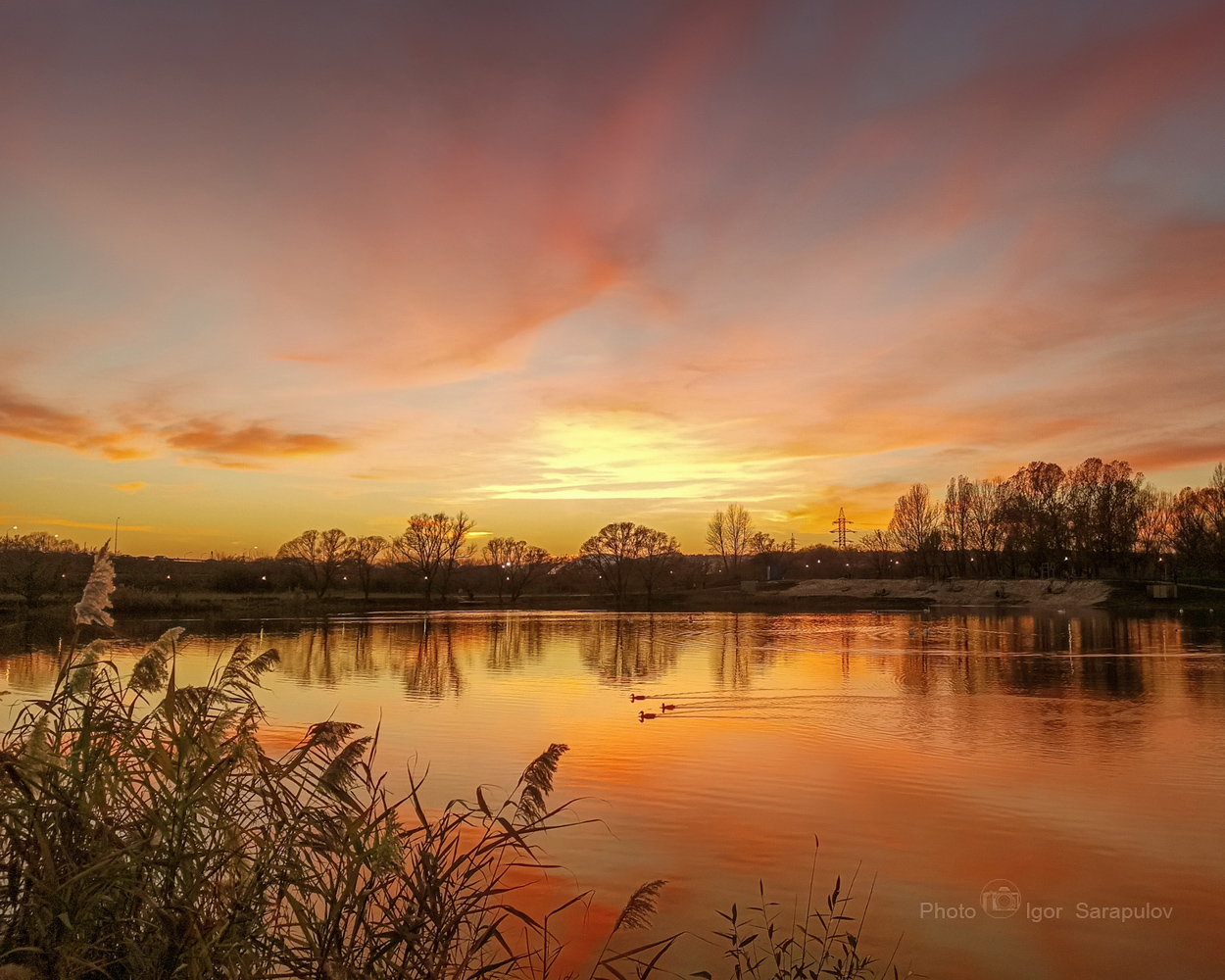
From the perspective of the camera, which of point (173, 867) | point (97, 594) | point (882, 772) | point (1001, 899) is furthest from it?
point (882, 772)

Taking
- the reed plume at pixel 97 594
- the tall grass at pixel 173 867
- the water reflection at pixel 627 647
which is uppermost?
the reed plume at pixel 97 594

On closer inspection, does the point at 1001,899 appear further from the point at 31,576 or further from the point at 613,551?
the point at 613,551

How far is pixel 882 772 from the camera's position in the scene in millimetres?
16250

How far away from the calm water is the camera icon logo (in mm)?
105

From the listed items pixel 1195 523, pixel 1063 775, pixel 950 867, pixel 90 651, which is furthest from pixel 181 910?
pixel 1195 523

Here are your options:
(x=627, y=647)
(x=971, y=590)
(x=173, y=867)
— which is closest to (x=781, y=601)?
(x=971, y=590)

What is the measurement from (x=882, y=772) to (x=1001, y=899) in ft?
21.3

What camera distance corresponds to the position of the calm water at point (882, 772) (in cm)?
937

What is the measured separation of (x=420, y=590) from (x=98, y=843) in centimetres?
12628

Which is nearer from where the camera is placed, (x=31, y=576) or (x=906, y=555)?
(x=31, y=576)

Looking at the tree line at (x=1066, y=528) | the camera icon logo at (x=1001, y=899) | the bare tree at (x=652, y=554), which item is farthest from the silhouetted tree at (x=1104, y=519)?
the camera icon logo at (x=1001, y=899)

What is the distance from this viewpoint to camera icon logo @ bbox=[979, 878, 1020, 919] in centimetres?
950

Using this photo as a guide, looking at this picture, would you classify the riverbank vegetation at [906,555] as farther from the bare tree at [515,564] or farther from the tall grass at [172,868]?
the tall grass at [172,868]

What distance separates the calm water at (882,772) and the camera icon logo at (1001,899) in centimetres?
11
